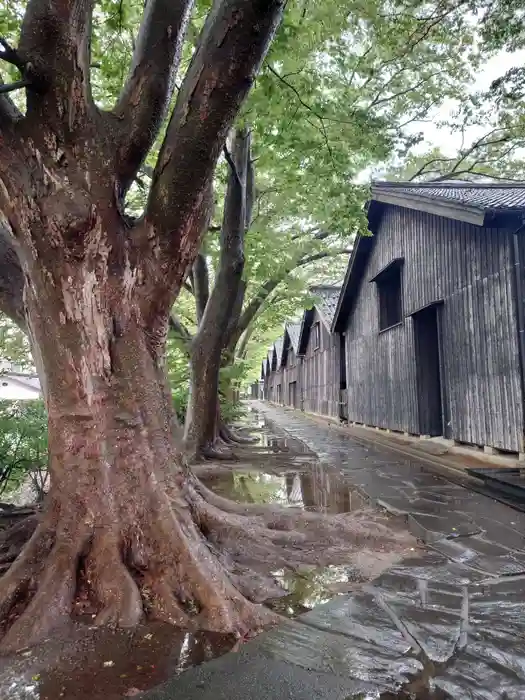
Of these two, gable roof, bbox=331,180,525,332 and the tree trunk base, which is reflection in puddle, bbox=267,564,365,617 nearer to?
the tree trunk base

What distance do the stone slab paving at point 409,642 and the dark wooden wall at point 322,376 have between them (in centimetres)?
1646

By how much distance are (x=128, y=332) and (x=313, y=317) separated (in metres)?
22.3

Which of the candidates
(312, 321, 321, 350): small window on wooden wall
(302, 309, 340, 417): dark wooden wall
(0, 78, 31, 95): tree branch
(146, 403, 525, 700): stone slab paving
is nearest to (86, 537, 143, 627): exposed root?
(146, 403, 525, 700): stone slab paving

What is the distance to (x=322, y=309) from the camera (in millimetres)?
22016

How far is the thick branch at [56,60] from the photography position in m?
3.21

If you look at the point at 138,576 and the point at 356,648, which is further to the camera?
the point at 138,576

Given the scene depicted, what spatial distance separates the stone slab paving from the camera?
7.46ft

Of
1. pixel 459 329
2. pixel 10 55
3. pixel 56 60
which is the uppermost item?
pixel 56 60

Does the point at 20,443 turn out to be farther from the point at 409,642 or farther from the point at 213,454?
the point at 409,642

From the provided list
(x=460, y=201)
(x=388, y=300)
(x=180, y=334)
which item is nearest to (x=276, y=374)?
(x=388, y=300)

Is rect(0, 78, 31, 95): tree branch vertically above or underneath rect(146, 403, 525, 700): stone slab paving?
above

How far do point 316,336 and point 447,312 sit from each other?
15.5m

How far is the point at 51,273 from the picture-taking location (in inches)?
133

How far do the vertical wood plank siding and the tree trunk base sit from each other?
5.80 m
